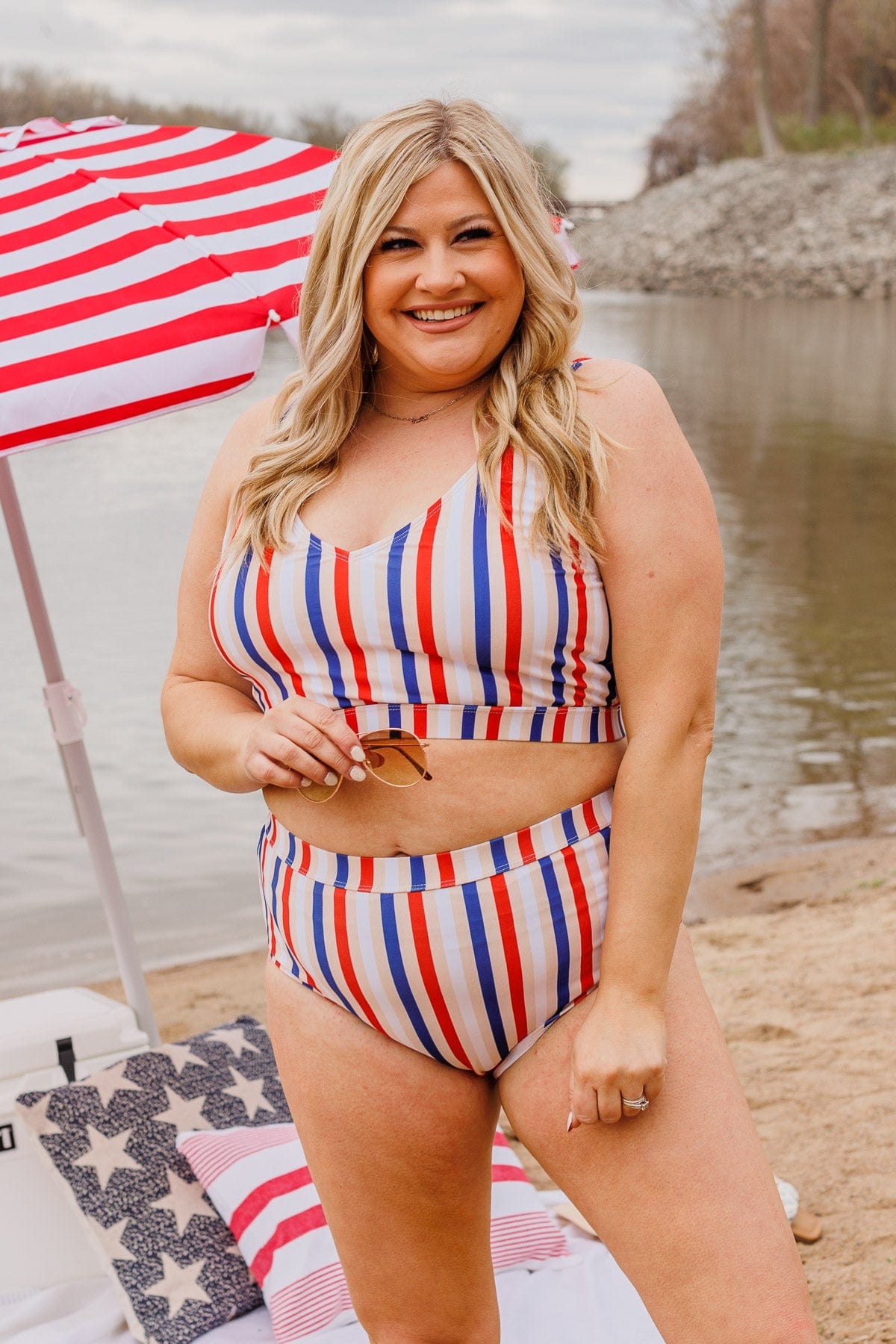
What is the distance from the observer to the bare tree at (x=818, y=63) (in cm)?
4675

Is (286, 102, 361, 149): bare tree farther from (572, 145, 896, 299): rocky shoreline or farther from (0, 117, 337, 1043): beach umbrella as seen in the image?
(0, 117, 337, 1043): beach umbrella

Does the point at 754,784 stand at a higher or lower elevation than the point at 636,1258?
Result: lower

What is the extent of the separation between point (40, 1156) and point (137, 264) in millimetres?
1625

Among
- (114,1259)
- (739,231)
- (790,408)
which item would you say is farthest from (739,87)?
(114,1259)

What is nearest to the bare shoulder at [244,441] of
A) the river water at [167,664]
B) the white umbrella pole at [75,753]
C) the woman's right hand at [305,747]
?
the woman's right hand at [305,747]

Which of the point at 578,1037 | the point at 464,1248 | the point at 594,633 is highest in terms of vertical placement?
the point at 594,633

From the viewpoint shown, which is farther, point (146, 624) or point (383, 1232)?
point (146, 624)

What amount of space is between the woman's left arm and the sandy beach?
1.40 metres

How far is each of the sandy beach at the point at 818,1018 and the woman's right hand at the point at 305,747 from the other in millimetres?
1677

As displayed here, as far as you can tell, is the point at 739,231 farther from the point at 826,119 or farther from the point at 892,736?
the point at 892,736

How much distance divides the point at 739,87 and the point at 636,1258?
198 ft

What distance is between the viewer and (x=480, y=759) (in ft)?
4.78

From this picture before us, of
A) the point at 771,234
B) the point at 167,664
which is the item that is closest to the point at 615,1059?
the point at 167,664

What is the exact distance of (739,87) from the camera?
182ft
